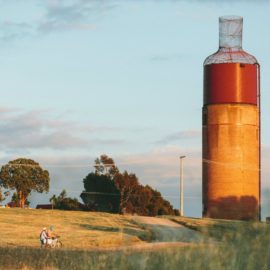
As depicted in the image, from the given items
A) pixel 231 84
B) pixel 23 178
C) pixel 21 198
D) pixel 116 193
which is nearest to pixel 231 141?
pixel 231 84

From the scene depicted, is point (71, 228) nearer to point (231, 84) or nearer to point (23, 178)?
point (231, 84)

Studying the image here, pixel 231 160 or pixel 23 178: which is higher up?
pixel 231 160

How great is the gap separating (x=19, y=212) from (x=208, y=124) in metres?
21.2

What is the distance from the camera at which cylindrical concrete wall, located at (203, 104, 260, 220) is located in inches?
2904

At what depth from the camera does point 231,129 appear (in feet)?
247

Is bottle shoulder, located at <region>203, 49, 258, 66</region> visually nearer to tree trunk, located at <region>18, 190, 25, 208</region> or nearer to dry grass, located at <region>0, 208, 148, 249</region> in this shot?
dry grass, located at <region>0, 208, 148, 249</region>

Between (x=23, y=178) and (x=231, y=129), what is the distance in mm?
27300

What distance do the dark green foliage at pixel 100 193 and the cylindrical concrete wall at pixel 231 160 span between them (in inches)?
534

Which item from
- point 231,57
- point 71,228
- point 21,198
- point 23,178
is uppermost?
point 231,57

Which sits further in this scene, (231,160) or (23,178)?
(23,178)

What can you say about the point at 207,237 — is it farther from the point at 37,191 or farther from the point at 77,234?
the point at 37,191

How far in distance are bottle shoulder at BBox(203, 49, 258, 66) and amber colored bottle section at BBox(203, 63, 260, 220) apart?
19.8 inches

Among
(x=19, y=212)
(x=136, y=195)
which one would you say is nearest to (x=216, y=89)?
(x=136, y=195)

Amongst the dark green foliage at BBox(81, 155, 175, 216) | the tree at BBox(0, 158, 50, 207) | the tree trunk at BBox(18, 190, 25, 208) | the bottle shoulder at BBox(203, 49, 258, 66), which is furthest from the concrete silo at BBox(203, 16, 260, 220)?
the tree trunk at BBox(18, 190, 25, 208)
